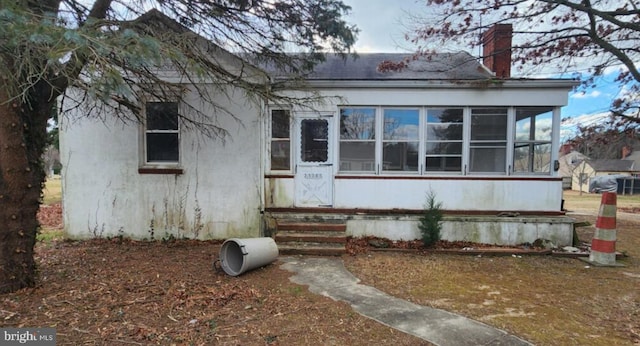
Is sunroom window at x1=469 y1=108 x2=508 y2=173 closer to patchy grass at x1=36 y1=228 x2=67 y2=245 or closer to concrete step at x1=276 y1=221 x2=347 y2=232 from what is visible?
concrete step at x1=276 y1=221 x2=347 y2=232

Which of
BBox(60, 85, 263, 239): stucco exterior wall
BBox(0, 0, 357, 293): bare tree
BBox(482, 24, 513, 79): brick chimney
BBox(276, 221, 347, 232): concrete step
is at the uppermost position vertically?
BBox(482, 24, 513, 79): brick chimney

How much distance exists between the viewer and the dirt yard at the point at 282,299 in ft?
10.4

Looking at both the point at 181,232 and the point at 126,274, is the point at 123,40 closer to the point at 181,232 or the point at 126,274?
the point at 126,274

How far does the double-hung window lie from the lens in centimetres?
697

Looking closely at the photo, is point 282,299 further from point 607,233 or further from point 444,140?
point 607,233

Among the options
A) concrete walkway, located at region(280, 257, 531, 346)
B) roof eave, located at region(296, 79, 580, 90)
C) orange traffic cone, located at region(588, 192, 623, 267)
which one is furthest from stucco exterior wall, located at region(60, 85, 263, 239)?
orange traffic cone, located at region(588, 192, 623, 267)

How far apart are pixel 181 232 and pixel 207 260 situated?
5.57 feet

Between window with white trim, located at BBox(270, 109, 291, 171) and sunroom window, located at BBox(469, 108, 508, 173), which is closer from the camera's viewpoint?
sunroom window, located at BBox(469, 108, 508, 173)

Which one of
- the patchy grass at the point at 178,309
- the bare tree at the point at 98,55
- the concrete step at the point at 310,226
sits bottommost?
the patchy grass at the point at 178,309

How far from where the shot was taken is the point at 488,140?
722 centimetres

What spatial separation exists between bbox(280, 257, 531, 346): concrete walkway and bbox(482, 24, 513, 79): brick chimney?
5893 mm

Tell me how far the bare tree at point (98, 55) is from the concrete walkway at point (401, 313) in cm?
316

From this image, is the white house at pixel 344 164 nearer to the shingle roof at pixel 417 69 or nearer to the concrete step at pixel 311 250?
the concrete step at pixel 311 250

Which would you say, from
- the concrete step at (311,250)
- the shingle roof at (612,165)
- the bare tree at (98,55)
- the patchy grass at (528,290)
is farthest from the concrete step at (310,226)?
the shingle roof at (612,165)
